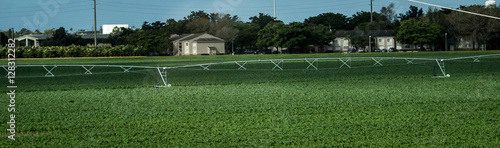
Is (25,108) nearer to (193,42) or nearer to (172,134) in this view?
(172,134)

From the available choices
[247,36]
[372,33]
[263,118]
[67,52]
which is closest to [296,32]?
[247,36]

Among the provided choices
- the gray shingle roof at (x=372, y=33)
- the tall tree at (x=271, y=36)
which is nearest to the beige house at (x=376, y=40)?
the gray shingle roof at (x=372, y=33)

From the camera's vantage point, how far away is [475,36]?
260ft

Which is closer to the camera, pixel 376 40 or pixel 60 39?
pixel 60 39

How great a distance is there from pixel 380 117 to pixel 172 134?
4321mm

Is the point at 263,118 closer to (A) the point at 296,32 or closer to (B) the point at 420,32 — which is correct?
(A) the point at 296,32

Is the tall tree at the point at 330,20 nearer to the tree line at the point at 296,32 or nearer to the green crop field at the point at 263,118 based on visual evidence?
the tree line at the point at 296,32

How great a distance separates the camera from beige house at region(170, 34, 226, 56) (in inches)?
3428

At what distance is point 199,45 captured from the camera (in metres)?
86.9

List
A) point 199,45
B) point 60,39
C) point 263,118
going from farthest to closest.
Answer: point 199,45 → point 60,39 → point 263,118

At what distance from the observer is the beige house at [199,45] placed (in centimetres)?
8706

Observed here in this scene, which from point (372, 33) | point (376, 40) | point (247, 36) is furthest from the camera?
point (376, 40)

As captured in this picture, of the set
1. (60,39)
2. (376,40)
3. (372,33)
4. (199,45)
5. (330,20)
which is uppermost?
(330,20)

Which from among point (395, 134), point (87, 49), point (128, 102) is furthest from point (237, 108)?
point (87, 49)
